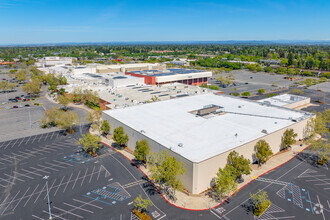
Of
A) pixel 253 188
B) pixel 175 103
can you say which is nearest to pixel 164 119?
pixel 175 103

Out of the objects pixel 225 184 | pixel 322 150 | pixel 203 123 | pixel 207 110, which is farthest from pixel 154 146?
pixel 322 150

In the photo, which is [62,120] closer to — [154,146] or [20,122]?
[20,122]

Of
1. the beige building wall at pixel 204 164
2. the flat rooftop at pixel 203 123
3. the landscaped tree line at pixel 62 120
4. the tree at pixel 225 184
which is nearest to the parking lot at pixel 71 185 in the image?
the tree at pixel 225 184

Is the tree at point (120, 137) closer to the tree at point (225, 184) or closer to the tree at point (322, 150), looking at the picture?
the tree at point (225, 184)

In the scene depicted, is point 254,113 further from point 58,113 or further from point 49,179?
point 58,113

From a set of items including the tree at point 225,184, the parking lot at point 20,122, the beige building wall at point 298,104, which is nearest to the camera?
the tree at point 225,184

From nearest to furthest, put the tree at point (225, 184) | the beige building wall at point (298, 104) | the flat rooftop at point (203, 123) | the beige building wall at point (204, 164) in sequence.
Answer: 1. the tree at point (225, 184)
2. the beige building wall at point (204, 164)
3. the flat rooftop at point (203, 123)
4. the beige building wall at point (298, 104)
